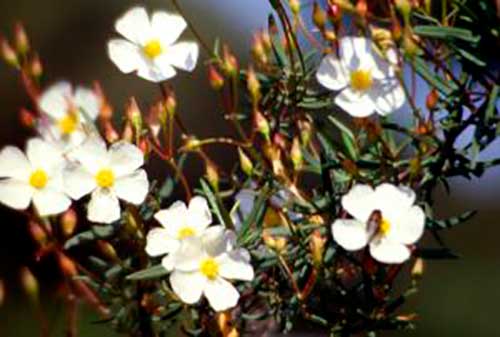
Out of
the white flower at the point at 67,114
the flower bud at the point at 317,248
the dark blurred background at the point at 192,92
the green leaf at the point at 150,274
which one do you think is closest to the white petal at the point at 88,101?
the white flower at the point at 67,114

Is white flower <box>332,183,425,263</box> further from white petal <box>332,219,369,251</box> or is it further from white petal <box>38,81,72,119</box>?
white petal <box>38,81,72,119</box>

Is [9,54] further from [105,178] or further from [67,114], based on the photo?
[105,178]

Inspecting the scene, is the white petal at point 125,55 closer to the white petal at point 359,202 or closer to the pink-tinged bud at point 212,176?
the pink-tinged bud at point 212,176

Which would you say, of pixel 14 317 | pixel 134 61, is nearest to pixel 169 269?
pixel 134 61

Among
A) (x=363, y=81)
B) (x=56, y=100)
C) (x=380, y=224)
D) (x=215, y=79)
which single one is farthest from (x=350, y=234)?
(x=56, y=100)

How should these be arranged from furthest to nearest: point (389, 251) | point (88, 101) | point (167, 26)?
point (88, 101), point (167, 26), point (389, 251)
